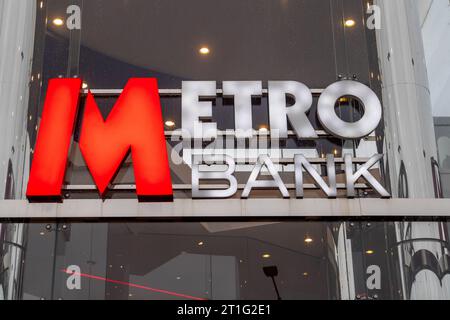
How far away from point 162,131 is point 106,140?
0.51 m

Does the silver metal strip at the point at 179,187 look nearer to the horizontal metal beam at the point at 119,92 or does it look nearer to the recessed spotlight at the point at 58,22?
the horizontal metal beam at the point at 119,92

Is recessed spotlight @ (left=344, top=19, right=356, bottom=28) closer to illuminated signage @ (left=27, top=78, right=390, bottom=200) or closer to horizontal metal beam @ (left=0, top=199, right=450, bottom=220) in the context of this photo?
illuminated signage @ (left=27, top=78, right=390, bottom=200)

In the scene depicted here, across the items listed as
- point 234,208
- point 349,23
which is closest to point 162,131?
point 234,208

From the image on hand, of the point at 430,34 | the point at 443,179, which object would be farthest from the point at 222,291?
the point at 430,34

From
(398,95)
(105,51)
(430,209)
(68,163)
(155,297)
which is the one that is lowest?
(155,297)

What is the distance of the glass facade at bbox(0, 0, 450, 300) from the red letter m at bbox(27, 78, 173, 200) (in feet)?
0.49

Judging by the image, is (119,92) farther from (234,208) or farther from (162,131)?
(234,208)

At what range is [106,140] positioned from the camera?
24.3 feet

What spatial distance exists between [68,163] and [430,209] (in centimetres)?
325

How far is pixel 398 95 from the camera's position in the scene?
7.69m

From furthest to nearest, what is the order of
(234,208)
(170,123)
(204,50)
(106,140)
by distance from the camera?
(204,50), (170,123), (106,140), (234,208)

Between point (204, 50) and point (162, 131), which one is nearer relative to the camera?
point (162, 131)

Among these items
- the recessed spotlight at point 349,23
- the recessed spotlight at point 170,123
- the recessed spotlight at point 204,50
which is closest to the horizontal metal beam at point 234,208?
the recessed spotlight at point 170,123

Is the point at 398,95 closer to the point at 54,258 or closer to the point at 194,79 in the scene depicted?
the point at 194,79
